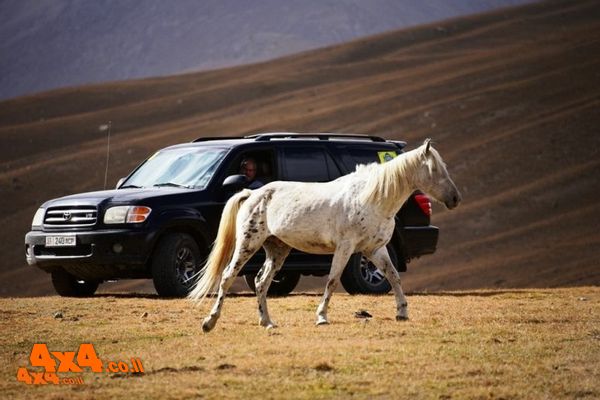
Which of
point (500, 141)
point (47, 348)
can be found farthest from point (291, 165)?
point (500, 141)

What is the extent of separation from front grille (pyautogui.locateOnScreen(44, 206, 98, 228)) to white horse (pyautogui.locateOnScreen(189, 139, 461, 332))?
3097 millimetres

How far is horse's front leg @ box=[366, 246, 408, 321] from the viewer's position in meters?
10.8

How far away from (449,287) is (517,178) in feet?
38.9

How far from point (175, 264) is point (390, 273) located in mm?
3744

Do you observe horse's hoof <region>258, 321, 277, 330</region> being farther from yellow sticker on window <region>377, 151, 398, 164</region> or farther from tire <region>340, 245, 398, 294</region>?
yellow sticker on window <region>377, 151, 398, 164</region>

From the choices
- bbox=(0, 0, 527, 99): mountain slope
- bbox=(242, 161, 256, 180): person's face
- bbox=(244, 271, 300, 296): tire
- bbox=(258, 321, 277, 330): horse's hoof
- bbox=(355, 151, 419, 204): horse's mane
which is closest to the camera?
bbox=(258, 321, 277, 330): horse's hoof

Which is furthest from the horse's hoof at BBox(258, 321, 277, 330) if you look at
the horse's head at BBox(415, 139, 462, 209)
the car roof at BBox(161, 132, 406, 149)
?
the car roof at BBox(161, 132, 406, 149)

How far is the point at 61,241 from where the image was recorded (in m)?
13.7

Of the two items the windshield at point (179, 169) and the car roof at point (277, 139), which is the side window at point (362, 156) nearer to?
the car roof at point (277, 139)

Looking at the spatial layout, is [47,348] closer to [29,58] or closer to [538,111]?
[538,111]

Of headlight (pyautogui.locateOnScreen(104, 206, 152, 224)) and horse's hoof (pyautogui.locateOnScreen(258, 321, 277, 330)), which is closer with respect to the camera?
horse's hoof (pyautogui.locateOnScreen(258, 321, 277, 330))

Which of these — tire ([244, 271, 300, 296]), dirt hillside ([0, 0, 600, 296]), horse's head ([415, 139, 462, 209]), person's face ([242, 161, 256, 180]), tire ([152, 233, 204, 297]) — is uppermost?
horse's head ([415, 139, 462, 209])

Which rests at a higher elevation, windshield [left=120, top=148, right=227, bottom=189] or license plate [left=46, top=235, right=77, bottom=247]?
windshield [left=120, top=148, right=227, bottom=189]

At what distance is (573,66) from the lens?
194 ft
